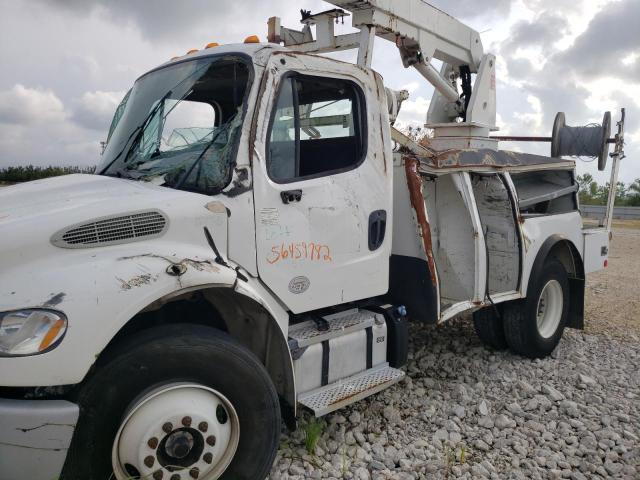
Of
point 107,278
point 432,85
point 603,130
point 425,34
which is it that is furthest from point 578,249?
point 107,278

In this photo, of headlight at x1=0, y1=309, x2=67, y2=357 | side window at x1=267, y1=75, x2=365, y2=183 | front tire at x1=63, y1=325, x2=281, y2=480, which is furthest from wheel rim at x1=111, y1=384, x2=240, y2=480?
side window at x1=267, y1=75, x2=365, y2=183

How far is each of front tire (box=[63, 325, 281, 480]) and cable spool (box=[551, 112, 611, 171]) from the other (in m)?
4.85

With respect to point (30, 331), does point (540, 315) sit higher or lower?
lower

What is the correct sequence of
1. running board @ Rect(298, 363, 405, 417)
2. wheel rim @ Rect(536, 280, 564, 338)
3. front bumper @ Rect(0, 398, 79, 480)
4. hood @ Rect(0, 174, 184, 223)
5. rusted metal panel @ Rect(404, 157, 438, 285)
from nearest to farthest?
front bumper @ Rect(0, 398, 79, 480) → hood @ Rect(0, 174, 184, 223) → running board @ Rect(298, 363, 405, 417) → rusted metal panel @ Rect(404, 157, 438, 285) → wheel rim @ Rect(536, 280, 564, 338)

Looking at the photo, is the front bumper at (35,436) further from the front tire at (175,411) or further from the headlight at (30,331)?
the headlight at (30,331)

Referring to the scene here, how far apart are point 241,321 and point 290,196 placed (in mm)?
814

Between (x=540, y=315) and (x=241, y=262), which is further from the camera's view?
(x=540, y=315)

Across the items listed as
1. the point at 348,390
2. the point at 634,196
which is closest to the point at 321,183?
the point at 348,390

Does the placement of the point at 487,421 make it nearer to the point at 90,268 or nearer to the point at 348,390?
the point at 348,390

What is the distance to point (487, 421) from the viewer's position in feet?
13.7

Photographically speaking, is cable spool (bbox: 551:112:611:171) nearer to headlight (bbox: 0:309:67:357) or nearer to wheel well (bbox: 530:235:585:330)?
wheel well (bbox: 530:235:585:330)

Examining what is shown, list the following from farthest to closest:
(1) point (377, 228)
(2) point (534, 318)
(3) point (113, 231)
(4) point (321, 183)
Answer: (2) point (534, 318) < (1) point (377, 228) < (4) point (321, 183) < (3) point (113, 231)

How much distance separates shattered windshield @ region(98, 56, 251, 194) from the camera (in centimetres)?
328

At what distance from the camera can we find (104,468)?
2.64 meters
